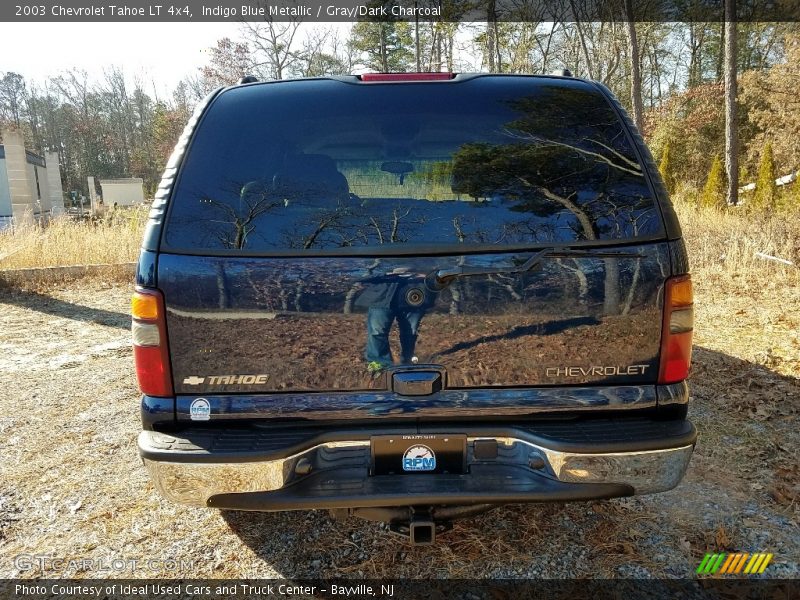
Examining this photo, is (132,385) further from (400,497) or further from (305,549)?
(400,497)

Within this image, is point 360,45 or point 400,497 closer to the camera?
point 400,497

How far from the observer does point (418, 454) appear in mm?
1828

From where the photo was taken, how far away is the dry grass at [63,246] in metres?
8.74

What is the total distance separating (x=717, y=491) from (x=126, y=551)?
303 centimetres

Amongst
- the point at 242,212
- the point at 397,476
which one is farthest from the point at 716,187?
the point at 242,212

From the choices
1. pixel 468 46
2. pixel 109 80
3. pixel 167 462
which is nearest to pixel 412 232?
pixel 167 462

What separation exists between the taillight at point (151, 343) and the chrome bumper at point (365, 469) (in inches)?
7.8

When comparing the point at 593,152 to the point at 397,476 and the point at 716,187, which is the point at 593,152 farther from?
the point at 716,187

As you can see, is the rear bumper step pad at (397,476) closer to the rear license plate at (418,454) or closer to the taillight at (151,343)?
the rear license plate at (418,454)

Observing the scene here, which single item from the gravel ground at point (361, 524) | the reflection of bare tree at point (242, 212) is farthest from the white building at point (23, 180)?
the reflection of bare tree at point (242, 212)

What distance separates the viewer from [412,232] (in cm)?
177

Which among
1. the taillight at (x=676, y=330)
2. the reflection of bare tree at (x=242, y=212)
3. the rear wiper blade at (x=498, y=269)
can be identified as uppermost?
the reflection of bare tree at (x=242, y=212)

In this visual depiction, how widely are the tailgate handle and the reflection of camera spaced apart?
9.5 inches

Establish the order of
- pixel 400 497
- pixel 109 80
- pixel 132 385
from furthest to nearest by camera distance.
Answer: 1. pixel 109 80
2. pixel 132 385
3. pixel 400 497
